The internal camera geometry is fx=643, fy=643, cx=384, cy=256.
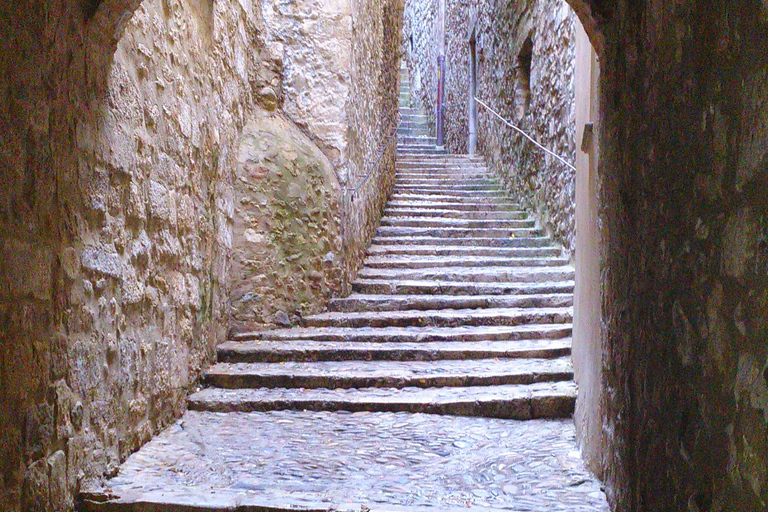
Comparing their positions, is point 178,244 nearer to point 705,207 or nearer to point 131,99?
point 131,99

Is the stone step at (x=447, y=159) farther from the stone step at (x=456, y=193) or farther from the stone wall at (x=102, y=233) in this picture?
the stone wall at (x=102, y=233)

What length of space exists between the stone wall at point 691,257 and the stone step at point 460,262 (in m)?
4.07

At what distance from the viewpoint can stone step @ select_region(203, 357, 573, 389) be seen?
160 inches

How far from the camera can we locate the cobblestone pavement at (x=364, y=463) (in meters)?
2.51

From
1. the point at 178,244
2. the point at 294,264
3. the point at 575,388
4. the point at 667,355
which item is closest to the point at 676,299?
the point at 667,355

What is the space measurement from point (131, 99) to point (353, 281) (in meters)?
3.39

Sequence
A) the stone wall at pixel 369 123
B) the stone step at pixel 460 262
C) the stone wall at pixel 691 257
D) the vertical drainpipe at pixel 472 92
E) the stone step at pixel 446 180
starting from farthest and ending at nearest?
the vertical drainpipe at pixel 472 92 < the stone step at pixel 446 180 < the stone step at pixel 460 262 < the stone wall at pixel 369 123 < the stone wall at pixel 691 257

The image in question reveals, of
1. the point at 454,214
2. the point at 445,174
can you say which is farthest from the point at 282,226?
the point at 445,174

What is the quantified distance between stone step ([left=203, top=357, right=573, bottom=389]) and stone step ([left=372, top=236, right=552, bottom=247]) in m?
2.74

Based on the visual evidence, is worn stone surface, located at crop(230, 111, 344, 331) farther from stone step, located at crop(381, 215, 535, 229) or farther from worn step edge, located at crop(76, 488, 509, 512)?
worn step edge, located at crop(76, 488, 509, 512)

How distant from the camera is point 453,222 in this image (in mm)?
7605

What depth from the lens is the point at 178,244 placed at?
11.9ft

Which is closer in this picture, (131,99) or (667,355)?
(667,355)

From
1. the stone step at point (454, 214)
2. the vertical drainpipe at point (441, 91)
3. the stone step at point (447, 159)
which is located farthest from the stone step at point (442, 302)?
the vertical drainpipe at point (441, 91)
